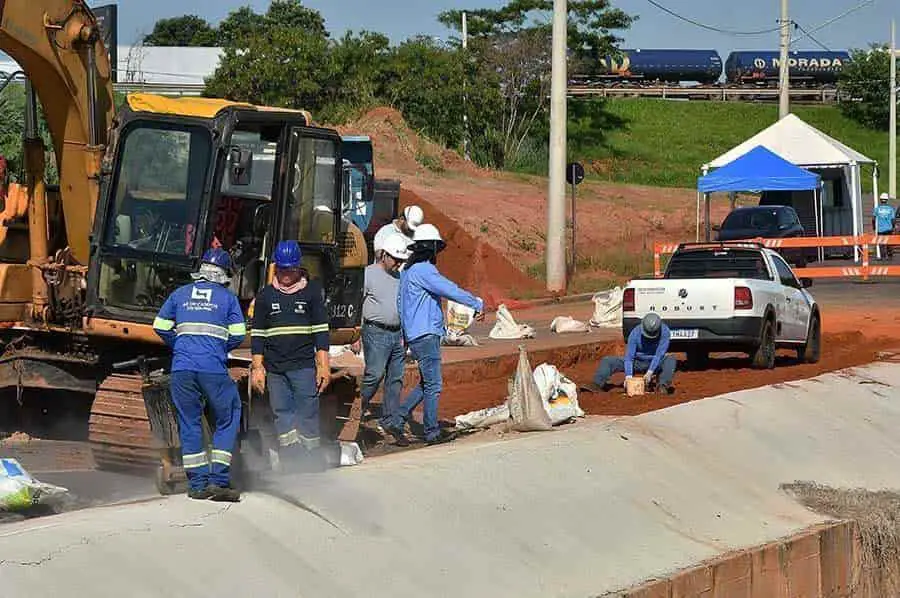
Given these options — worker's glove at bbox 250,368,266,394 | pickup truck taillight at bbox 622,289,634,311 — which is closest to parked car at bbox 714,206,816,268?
pickup truck taillight at bbox 622,289,634,311

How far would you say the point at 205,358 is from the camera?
9.22 m

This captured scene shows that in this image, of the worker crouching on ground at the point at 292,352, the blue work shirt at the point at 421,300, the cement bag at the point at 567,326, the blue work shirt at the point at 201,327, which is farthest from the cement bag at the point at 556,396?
the cement bag at the point at 567,326

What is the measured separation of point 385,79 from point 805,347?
30490 millimetres

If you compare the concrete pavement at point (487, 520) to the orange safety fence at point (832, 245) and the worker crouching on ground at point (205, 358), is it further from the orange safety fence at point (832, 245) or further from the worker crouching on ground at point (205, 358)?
the orange safety fence at point (832, 245)

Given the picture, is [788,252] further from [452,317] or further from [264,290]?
[264,290]

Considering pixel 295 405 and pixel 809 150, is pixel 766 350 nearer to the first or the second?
pixel 295 405

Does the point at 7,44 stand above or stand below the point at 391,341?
above

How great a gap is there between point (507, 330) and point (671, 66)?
2608 inches

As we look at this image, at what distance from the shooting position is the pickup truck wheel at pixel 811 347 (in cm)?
2028

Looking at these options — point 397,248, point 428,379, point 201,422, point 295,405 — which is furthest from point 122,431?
point 397,248

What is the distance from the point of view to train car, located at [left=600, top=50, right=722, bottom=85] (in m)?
86.3

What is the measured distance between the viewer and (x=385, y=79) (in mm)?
48719

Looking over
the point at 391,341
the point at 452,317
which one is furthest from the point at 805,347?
the point at 391,341

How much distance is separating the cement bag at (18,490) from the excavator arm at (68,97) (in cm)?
342
